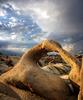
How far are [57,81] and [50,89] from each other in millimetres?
361

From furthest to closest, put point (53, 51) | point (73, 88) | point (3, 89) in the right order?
point (53, 51), point (73, 88), point (3, 89)

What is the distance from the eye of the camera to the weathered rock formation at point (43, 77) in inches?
279

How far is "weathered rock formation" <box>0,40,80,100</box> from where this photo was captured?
23.2 ft

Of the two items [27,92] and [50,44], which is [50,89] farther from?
[50,44]

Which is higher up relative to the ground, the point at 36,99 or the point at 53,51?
the point at 53,51

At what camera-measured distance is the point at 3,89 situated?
269 inches

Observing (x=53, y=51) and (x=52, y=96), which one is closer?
(x=52, y=96)

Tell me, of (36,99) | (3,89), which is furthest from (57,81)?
(3,89)

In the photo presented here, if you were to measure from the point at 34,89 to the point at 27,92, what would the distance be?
0.19m

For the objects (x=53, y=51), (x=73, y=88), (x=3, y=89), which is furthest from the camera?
(x=53, y=51)

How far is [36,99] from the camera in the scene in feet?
22.7

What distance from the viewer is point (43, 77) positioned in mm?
7395

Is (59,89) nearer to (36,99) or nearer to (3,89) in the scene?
(36,99)

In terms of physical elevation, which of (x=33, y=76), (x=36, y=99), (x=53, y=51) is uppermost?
(x=53, y=51)
